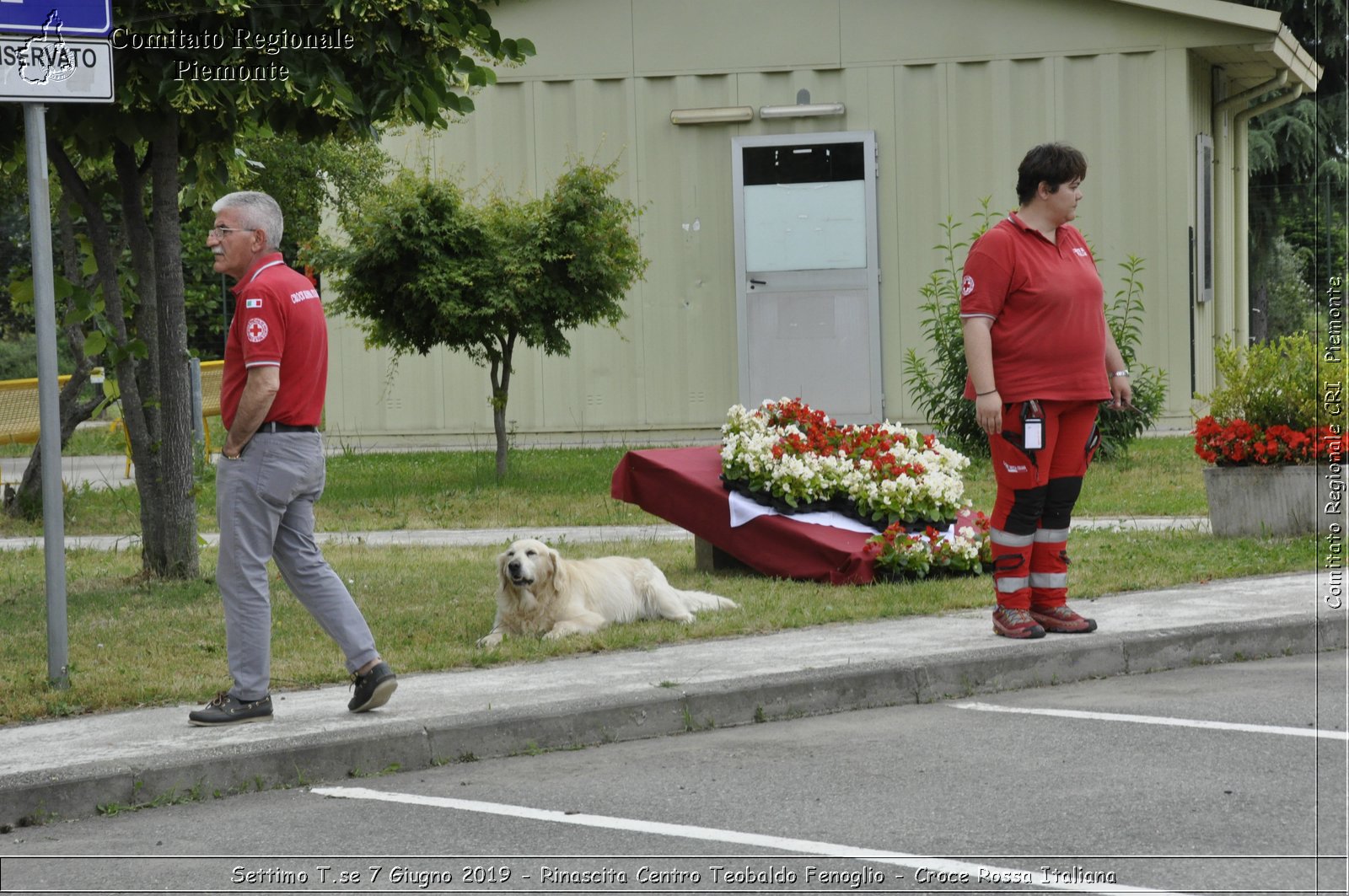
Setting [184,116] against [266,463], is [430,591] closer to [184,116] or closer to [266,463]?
[184,116]

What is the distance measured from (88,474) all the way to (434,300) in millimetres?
6297

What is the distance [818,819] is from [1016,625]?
2.68m

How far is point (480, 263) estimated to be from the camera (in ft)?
47.0

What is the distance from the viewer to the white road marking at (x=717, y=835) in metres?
4.34

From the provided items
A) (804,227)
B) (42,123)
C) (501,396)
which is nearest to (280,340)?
(42,123)

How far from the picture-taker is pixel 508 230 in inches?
579

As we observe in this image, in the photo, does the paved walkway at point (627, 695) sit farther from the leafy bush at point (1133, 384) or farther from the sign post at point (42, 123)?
the leafy bush at point (1133, 384)

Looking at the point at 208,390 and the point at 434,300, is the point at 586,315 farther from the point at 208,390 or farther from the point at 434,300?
the point at 208,390

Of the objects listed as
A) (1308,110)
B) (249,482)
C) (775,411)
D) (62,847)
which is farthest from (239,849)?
(1308,110)

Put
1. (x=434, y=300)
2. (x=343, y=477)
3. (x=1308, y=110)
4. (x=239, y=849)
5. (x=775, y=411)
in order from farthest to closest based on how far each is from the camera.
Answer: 1. (x=1308, y=110)
2. (x=343, y=477)
3. (x=434, y=300)
4. (x=775, y=411)
5. (x=239, y=849)

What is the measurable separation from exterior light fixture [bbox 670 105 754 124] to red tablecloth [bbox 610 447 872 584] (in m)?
9.19

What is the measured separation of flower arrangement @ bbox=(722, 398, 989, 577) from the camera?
924 cm

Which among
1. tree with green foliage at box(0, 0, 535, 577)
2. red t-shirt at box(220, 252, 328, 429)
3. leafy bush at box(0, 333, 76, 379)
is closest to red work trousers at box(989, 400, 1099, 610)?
red t-shirt at box(220, 252, 328, 429)

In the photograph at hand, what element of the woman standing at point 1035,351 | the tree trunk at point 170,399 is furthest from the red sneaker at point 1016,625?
the tree trunk at point 170,399
